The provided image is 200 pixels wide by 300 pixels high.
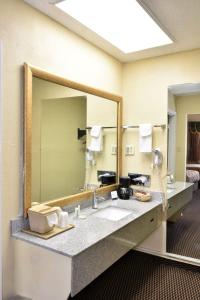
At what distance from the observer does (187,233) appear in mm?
3455

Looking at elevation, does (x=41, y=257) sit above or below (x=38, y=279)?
above

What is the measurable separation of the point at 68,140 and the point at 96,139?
0.46 meters

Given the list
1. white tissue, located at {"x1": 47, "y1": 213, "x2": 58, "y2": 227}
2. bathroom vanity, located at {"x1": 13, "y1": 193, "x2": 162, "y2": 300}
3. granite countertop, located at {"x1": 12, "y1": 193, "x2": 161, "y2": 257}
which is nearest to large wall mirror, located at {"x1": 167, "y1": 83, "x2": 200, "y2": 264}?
granite countertop, located at {"x1": 12, "y1": 193, "x2": 161, "y2": 257}

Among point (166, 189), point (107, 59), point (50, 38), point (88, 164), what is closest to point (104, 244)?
Answer: point (88, 164)

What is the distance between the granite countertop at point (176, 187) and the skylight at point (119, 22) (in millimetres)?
1661

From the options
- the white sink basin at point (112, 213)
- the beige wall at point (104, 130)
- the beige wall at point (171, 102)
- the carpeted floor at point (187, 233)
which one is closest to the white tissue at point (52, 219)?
the white sink basin at point (112, 213)

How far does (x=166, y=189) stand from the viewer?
2871 millimetres

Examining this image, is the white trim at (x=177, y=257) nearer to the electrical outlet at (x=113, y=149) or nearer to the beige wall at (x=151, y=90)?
the beige wall at (x=151, y=90)

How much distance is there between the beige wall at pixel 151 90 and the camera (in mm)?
2709

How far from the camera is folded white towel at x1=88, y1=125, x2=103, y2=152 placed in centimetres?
266

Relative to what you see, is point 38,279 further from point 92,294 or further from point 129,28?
point 129,28

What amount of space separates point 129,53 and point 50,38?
3.36 ft

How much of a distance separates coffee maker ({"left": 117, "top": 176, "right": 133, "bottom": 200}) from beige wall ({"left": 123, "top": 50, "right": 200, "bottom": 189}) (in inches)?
8.1

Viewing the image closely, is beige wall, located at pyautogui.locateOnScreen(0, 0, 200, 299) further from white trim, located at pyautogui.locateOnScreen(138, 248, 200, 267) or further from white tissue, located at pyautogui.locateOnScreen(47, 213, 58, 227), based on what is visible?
white trim, located at pyautogui.locateOnScreen(138, 248, 200, 267)
